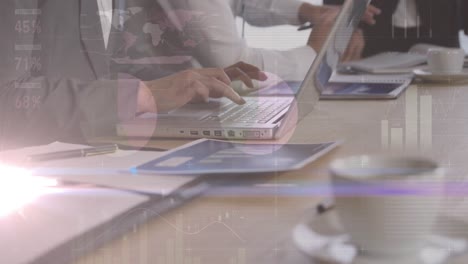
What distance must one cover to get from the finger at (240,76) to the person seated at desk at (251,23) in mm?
61

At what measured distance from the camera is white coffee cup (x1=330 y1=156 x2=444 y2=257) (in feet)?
0.64

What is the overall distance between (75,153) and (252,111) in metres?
0.17

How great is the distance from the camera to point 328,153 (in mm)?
358

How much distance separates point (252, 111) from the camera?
1.57 ft

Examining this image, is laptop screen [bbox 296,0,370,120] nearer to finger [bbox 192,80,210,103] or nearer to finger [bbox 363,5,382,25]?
finger [bbox 192,80,210,103]

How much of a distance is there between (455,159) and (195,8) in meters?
0.53

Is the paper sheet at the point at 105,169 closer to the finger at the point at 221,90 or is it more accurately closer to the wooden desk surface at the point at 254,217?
the wooden desk surface at the point at 254,217

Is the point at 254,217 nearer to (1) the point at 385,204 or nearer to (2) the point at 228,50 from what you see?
(1) the point at 385,204

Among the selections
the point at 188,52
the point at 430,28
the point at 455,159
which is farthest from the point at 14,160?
the point at 430,28

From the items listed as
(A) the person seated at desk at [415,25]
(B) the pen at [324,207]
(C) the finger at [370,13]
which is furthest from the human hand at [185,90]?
(A) the person seated at desk at [415,25]

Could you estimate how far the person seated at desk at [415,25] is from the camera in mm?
1155

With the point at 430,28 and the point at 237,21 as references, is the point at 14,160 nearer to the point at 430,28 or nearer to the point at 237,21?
the point at 237,21

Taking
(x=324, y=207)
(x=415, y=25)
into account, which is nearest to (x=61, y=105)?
(x=324, y=207)
